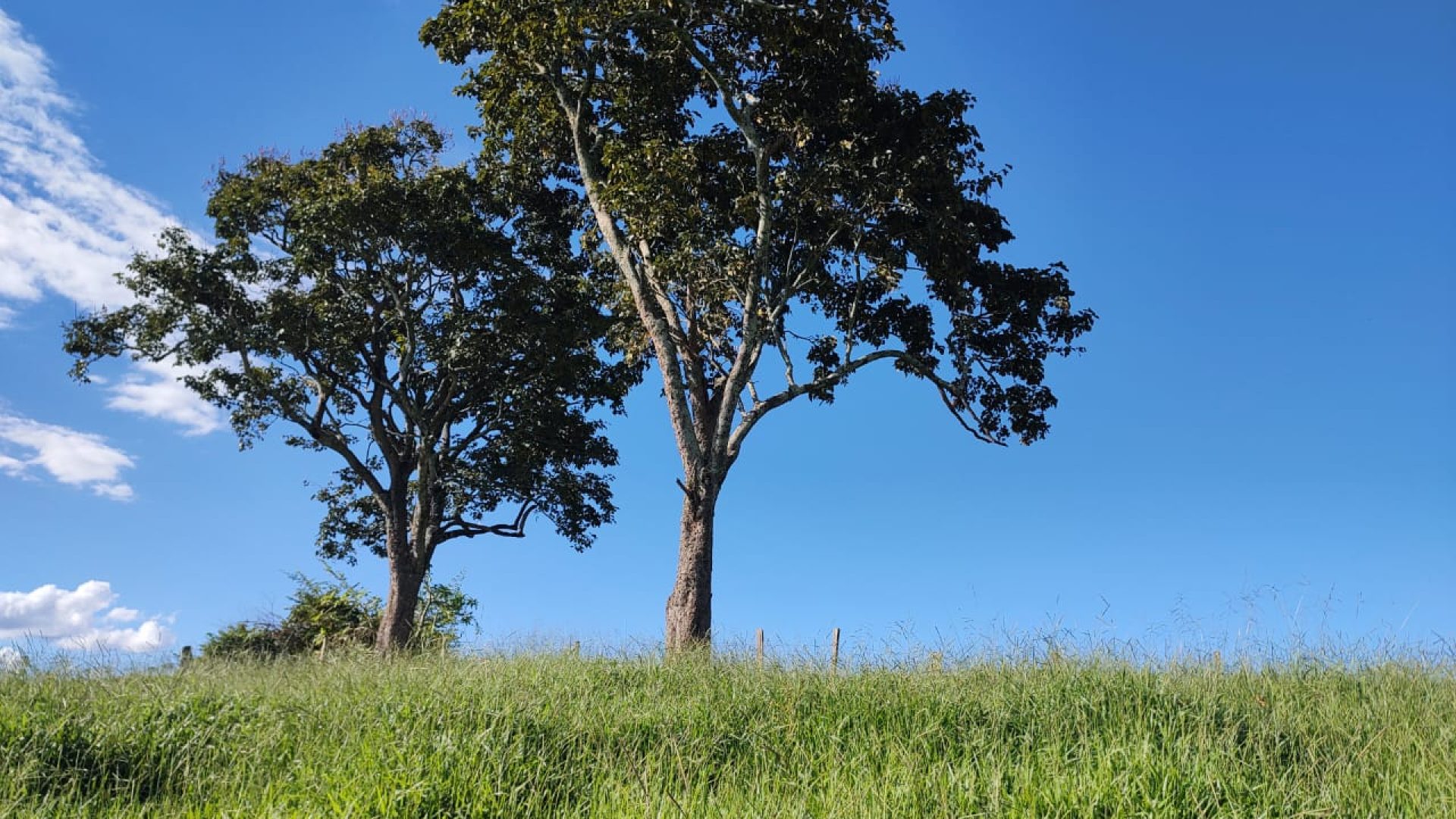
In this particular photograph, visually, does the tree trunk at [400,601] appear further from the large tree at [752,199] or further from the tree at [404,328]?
the large tree at [752,199]

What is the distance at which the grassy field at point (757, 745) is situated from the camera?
19.2 ft

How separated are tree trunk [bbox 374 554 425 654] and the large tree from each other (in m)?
8.64

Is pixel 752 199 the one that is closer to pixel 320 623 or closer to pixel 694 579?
pixel 694 579

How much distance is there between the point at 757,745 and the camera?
24.3 feet

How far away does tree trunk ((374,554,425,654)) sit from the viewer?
21.9 m

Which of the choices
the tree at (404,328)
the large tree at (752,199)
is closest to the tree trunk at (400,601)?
the tree at (404,328)

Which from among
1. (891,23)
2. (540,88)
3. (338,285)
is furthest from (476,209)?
(891,23)

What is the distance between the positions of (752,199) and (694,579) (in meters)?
6.42

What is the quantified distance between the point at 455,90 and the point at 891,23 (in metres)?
8.67

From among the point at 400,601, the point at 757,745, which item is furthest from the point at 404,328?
the point at 757,745

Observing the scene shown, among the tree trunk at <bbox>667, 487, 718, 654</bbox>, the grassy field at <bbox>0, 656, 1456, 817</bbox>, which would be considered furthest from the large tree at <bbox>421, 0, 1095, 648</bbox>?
the grassy field at <bbox>0, 656, 1456, 817</bbox>

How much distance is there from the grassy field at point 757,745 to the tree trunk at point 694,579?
5.40 meters

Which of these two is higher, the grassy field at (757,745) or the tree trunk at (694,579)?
the tree trunk at (694,579)

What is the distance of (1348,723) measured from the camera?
7613 mm
